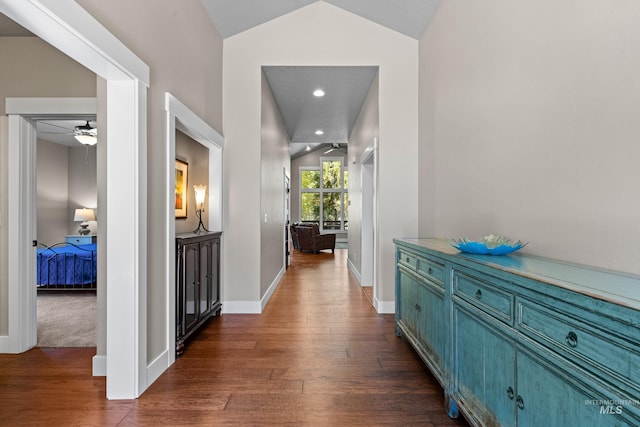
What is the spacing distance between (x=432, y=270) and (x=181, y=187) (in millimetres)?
3135

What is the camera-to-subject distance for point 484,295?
64.0 inches

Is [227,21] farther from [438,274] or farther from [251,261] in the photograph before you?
[438,274]

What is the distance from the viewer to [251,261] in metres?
4.09

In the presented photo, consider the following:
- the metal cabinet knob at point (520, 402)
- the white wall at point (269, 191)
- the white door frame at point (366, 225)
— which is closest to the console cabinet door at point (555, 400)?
the metal cabinet knob at point (520, 402)

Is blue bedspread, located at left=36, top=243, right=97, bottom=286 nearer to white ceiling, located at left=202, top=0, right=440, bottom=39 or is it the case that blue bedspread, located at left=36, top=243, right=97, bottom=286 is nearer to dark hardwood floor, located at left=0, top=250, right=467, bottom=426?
dark hardwood floor, located at left=0, top=250, right=467, bottom=426

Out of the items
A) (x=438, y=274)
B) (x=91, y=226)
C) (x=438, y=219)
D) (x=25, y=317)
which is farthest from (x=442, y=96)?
(x=91, y=226)

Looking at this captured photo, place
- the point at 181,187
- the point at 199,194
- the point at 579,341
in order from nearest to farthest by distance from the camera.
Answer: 1. the point at 579,341
2. the point at 199,194
3. the point at 181,187

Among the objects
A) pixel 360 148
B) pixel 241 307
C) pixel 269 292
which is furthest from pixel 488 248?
pixel 360 148

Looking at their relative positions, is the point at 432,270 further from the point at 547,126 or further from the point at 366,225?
the point at 366,225

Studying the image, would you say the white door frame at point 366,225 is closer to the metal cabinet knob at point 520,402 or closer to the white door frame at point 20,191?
the white door frame at point 20,191

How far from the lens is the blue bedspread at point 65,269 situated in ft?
16.7

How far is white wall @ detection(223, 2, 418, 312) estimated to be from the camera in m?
4.07

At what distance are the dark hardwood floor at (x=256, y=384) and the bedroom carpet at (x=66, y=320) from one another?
0.21m

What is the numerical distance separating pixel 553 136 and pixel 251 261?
3.24 metres
